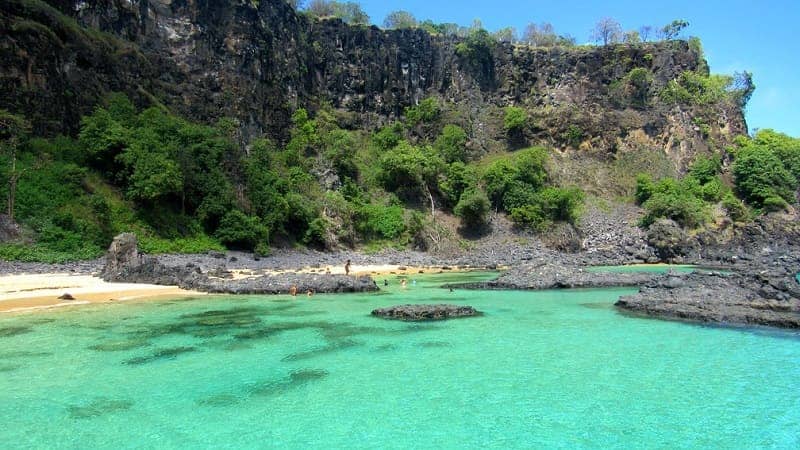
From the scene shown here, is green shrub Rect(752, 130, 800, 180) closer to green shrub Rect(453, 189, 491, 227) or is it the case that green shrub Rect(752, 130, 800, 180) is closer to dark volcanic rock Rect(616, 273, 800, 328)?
green shrub Rect(453, 189, 491, 227)

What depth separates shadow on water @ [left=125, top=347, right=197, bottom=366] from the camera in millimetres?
12281

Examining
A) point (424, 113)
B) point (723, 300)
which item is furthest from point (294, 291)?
point (424, 113)

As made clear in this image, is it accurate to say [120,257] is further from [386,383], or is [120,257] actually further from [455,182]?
[455,182]

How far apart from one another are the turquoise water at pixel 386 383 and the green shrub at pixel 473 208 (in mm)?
33935

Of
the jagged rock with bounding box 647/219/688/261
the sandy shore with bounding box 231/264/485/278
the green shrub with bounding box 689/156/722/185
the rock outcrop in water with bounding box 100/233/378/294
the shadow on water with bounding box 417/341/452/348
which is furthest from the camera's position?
the green shrub with bounding box 689/156/722/185

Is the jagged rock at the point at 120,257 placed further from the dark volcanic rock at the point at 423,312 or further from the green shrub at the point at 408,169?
the green shrub at the point at 408,169

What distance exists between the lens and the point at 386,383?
1093 cm

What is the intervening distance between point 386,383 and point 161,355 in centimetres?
595

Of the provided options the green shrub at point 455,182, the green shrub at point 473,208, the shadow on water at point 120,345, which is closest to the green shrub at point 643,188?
the green shrub at point 473,208

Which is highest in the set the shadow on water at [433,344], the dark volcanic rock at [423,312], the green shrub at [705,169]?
the green shrub at [705,169]

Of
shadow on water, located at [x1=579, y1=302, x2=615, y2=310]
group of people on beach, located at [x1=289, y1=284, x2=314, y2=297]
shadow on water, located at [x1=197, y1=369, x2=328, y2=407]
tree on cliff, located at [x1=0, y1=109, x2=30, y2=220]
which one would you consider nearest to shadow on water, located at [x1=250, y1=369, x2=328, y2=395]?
shadow on water, located at [x1=197, y1=369, x2=328, y2=407]

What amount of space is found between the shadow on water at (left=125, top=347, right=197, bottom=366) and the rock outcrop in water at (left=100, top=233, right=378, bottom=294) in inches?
429

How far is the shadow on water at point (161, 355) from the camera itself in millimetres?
12281

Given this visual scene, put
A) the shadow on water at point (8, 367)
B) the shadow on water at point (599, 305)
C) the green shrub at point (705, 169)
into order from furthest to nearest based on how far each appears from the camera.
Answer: the green shrub at point (705, 169)
the shadow on water at point (599, 305)
the shadow on water at point (8, 367)
